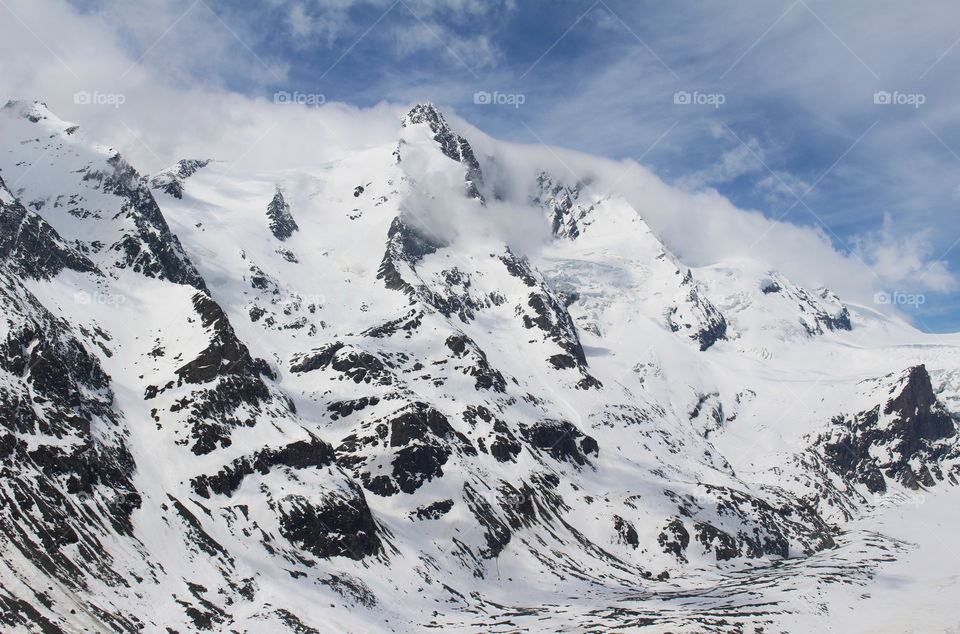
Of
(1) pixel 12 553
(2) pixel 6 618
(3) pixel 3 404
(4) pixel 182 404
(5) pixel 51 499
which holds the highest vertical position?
(4) pixel 182 404

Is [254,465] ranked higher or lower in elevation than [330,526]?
higher

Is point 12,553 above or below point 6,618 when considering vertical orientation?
above

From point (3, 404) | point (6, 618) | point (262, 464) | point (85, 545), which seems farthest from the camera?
point (262, 464)

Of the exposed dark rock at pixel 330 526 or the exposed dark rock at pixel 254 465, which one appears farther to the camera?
the exposed dark rock at pixel 330 526

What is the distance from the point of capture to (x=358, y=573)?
578ft

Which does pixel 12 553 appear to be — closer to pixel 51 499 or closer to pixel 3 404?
pixel 51 499

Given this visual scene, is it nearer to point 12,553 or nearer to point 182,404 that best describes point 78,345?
point 182,404

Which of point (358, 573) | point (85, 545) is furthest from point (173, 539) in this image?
point (358, 573)

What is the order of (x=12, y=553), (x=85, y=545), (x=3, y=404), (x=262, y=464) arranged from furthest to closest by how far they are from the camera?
(x=262, y=464) → (x=3, y=404) → (x=85, y=545) → (x=12, y=553)

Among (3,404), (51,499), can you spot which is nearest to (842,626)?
(51,499)

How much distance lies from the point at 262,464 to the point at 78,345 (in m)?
51.8

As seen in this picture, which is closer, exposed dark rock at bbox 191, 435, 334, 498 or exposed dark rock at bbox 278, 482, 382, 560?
exposed dark rock at bbox 191, 435, 334, 498

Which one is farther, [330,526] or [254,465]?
[254,465]

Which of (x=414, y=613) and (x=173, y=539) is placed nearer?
(x=173, y=539)
